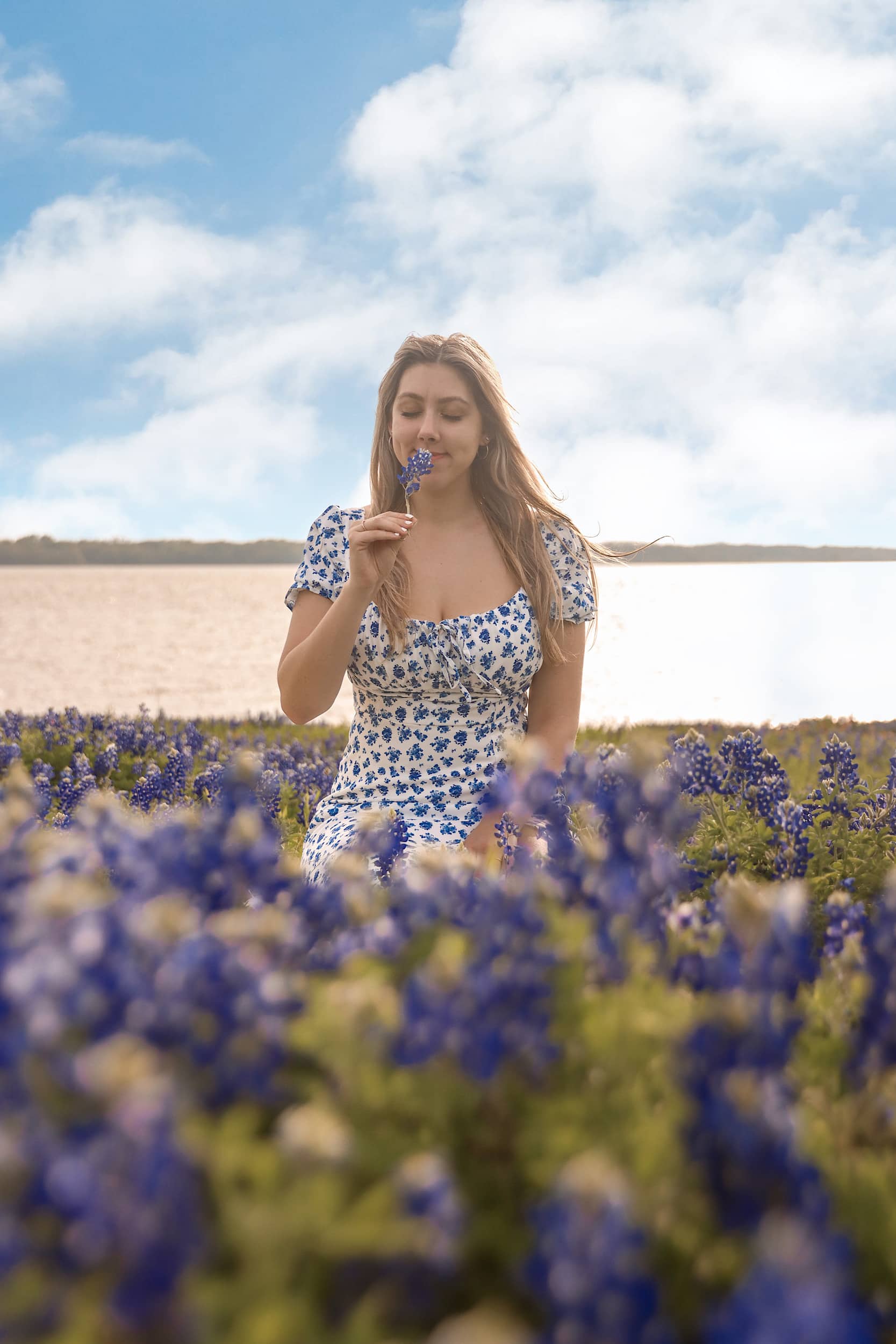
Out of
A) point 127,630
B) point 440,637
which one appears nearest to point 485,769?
point 440,637

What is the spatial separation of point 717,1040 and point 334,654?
352 centimetres

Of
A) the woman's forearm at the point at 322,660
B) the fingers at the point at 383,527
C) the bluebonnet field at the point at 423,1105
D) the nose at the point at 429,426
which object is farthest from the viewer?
the nose at the point at 429,426

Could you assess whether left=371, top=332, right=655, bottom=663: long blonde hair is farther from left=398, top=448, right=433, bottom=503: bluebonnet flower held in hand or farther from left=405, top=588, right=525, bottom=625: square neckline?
left=398, top=448, right=433, bottom=503: bluebonnet flower held in hand

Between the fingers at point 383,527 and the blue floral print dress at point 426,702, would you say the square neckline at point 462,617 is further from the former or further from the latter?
the fingers at point 383,527

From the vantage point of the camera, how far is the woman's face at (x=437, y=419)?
194 inches

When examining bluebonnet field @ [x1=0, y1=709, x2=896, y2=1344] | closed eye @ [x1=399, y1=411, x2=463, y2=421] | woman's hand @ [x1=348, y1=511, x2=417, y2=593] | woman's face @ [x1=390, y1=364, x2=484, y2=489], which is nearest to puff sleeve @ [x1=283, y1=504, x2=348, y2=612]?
woman's face @ [x1=390, y1=364, x2=484, y2=489]

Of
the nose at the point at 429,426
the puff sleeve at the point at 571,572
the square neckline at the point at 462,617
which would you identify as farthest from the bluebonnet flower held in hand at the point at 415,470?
the puff sleeve at the point at 571,572

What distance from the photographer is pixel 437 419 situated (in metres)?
4.92

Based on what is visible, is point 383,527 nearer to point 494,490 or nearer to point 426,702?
point 426,702

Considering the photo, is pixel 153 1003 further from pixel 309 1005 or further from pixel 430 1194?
pixel 430 1194

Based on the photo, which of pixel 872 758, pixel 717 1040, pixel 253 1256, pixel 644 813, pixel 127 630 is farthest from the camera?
pixel 127 630

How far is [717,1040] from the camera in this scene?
1.17m

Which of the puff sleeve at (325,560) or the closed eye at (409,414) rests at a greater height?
the closed eye at (409,414)

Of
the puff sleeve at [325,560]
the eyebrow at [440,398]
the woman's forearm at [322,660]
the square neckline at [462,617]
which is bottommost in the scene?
the woman's forearm at [322,660]
